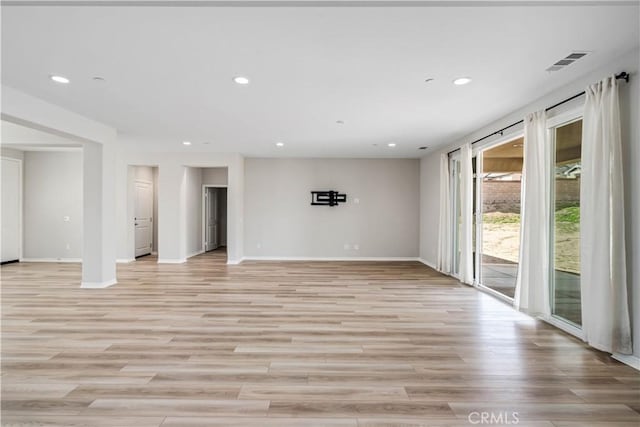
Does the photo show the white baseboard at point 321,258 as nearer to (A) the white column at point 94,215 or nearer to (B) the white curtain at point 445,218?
(B) the white curtain at point 445,218

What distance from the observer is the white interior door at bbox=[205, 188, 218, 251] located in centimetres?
988

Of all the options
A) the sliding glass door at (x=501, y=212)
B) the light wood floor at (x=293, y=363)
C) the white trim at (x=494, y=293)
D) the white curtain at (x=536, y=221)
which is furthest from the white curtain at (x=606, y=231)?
the sliding glass door at (x=501, y=212)

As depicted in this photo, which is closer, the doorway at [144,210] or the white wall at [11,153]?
the white wall at [11,153]

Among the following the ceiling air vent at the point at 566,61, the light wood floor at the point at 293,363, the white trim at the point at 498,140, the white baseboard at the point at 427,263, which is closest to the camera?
the light wood floor at the point at 293,363

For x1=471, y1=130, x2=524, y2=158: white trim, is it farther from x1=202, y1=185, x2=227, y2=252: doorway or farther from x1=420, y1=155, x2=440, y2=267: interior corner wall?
x1=202, y1=185, x2=227, y2=252: doorway

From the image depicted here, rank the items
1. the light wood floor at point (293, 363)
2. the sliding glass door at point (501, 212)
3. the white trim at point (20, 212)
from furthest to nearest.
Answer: the white trim at point (20, 212) → the sliding glass door at point (501, 212) → the light wood floor at point (293, 363)

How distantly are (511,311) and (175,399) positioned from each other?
3973mm

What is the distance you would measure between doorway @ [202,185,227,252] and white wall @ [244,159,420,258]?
6.79ft

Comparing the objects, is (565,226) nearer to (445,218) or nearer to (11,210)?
(445,218)

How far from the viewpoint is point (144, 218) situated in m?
8.85

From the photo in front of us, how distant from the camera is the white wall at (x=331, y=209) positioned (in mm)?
8305

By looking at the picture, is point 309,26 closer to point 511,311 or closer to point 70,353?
point 70,353

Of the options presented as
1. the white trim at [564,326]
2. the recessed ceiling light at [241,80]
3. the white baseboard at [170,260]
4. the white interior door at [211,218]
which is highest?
the recessed ceiling light at [241,80]

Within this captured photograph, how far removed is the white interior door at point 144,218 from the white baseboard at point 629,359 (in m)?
9.11
